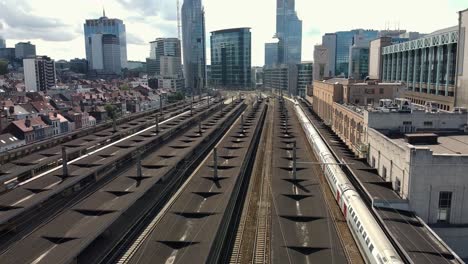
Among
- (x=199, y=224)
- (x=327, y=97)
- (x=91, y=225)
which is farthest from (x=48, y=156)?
(x=327, y=97)

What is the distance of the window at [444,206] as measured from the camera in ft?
117

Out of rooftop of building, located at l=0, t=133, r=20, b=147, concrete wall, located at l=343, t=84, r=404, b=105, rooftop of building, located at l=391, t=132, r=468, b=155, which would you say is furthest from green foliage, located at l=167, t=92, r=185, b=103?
rooftop of building, located at l=391, t=132, r=468, b=155

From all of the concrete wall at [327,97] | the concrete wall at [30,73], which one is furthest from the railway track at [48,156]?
the concrete wall at [30,73]

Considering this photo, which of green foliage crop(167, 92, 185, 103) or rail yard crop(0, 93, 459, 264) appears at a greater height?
green foliage crop(167, 92, 185, 103)

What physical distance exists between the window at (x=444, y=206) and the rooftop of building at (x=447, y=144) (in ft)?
18.5

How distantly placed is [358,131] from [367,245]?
3521 centimetres

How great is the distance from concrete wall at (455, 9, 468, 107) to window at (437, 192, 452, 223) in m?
44.1

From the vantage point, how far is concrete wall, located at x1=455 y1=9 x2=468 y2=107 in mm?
70062

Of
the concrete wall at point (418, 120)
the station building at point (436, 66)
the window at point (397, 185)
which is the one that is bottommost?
the window at point (397, 185)

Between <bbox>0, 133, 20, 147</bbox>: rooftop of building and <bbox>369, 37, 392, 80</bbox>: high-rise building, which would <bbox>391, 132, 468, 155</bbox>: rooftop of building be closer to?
<bbox>0, 133, 20, 147</bbox>: rooftop of building

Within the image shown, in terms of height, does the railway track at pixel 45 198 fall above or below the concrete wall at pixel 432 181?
below

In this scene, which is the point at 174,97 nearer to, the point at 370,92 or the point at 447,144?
the point at 370,92

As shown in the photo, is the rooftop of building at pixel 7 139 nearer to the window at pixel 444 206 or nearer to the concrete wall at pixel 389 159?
the concrete wall at pixel 389 159

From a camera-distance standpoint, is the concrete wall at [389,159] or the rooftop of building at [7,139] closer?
the concrete wall at [389,159]
